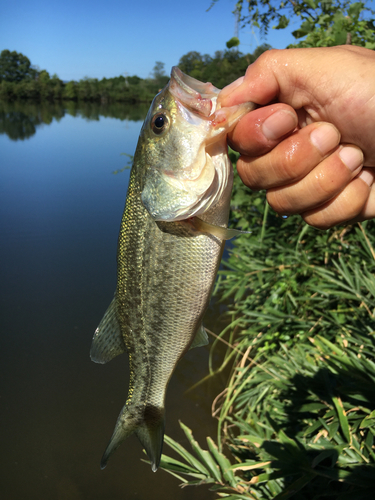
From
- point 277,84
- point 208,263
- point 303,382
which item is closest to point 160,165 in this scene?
point 208,263

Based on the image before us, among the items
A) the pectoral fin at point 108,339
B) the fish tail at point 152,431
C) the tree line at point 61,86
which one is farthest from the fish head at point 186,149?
the tree line at point 61,86

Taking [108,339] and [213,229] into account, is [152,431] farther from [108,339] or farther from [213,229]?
[213,229]

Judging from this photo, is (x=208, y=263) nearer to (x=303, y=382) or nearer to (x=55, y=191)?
(x=303, y=382)

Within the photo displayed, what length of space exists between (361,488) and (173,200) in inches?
75.9

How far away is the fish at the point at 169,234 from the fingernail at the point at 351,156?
483 millimetres

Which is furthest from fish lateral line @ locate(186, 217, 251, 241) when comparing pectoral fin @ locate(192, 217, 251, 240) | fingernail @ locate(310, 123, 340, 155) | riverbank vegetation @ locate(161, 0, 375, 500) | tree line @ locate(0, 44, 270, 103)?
tree line @ locate(0, 44, 270, 103)

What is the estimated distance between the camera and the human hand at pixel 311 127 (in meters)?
1.40

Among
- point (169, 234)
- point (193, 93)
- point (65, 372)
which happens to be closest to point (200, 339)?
point (169, 234)

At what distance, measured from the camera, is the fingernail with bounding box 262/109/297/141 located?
1.46 metres

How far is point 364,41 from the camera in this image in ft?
12.6

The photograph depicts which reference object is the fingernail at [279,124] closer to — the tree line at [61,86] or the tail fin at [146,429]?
the tail fin at [146,429]

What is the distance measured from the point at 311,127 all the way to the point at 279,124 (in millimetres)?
161

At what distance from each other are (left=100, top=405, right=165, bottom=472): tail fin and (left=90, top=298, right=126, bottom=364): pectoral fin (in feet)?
1.04

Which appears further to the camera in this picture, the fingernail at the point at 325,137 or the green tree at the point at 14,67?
the green tree at the point at 14,67
